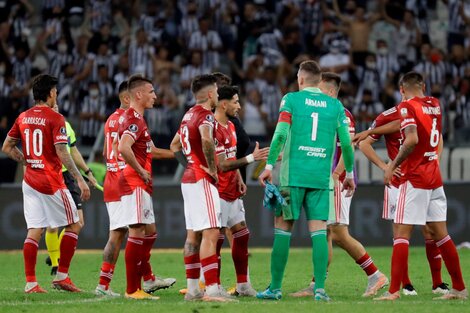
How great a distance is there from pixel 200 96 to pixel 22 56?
14.6 metres

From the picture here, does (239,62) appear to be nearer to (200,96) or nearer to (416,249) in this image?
(416,249)

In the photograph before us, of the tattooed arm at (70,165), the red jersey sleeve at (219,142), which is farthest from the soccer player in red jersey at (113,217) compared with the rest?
the red jersey sleeve at (219,142)

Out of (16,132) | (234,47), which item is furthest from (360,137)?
(234,47)

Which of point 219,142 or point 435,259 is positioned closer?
point 219,142

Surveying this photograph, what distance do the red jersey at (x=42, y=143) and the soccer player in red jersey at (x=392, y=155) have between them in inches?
134

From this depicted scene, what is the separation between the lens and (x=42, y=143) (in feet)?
43.9

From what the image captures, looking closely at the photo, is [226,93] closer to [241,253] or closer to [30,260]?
[241,253]

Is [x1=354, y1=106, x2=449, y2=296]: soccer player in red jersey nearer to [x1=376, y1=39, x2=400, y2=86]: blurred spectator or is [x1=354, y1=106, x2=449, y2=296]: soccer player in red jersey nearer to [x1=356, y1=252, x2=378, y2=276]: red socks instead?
[x1=356, y1=252, x2=378, y2=276]: red socks

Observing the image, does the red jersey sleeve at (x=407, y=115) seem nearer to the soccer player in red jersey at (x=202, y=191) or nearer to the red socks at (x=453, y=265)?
the red socks at (x=453, y=265)

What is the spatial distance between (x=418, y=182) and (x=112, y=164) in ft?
11.1

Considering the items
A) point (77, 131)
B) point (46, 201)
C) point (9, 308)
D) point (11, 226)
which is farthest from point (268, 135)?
point (9, 308)

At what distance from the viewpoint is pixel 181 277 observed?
1576cm

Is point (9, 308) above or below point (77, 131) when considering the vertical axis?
below

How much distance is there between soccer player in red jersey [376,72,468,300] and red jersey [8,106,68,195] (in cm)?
381
